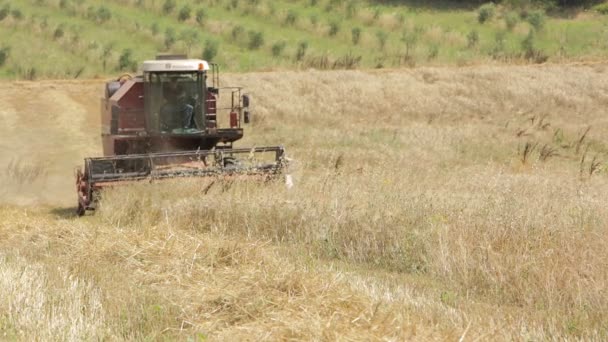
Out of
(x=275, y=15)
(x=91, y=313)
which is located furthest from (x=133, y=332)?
(x=275, y=15)

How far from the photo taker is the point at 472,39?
119ft

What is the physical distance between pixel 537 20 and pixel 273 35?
12.0 metres

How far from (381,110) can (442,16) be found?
48.9 feet

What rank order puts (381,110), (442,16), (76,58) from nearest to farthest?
(381,110)
(76,58)
(442,16)

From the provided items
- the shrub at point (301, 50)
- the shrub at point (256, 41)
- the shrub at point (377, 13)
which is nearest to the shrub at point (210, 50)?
the shrub at point (256, 41)

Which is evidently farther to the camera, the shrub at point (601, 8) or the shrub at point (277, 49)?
the shrub at point (601, 8)

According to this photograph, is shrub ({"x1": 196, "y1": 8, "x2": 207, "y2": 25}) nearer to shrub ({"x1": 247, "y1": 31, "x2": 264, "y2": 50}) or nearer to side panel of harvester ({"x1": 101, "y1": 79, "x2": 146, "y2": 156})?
shrub ({"x1": 247, "y1": 31, "x2": 264, "y2": 50})

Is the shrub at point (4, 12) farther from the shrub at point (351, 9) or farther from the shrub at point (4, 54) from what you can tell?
the shrub at point (351, 9)

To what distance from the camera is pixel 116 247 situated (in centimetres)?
878

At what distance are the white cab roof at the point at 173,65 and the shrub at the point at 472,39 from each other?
21677 mm

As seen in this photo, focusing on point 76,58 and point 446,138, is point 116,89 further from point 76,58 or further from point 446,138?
point 76,58

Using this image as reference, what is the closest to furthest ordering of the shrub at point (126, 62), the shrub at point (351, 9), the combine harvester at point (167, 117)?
the combine harvester at point (167, 117) → the shrub at point (126, 62) → the shrub at point (351, 9)

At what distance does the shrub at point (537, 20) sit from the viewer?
3822 centimetres

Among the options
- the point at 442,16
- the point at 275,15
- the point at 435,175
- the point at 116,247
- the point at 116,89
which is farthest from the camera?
the point at 442,16
